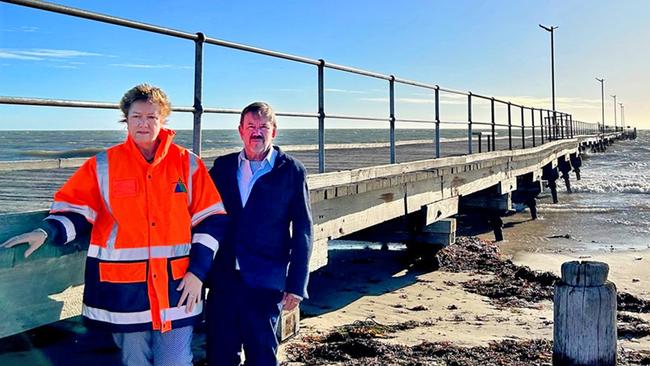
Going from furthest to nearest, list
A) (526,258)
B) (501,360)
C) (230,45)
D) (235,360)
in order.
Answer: (526,258) < (501,360) < (230,45) < (235,360)

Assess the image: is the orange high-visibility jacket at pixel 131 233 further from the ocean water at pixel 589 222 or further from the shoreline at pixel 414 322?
the ocean water at pixel 589 222

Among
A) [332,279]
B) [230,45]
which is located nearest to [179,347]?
[230,45]

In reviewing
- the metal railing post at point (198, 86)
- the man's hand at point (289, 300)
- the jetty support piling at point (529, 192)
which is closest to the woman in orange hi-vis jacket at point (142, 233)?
the man's hand at point (289, 300)

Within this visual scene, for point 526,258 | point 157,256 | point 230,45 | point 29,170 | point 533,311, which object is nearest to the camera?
point 157,256

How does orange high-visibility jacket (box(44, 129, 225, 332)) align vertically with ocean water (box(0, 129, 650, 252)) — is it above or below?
above

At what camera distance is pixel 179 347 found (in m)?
2.45

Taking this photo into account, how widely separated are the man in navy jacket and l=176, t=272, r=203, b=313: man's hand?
368 millimetres

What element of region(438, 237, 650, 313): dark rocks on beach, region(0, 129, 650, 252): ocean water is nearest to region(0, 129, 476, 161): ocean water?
region(0, 129, 650, 252): ocean water

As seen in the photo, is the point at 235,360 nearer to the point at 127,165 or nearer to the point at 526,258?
the point at 127,165

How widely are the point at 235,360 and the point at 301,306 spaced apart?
3883mm

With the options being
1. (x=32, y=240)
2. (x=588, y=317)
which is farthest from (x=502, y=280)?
(x=32, y=240)

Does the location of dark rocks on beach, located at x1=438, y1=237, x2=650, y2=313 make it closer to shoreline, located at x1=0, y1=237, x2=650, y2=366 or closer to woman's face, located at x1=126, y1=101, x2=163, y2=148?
shoreline, located at x1=0, y1=237, x2=650, y2=366

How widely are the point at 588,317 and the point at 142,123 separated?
2.29m

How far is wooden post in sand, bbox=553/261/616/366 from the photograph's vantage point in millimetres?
3061
